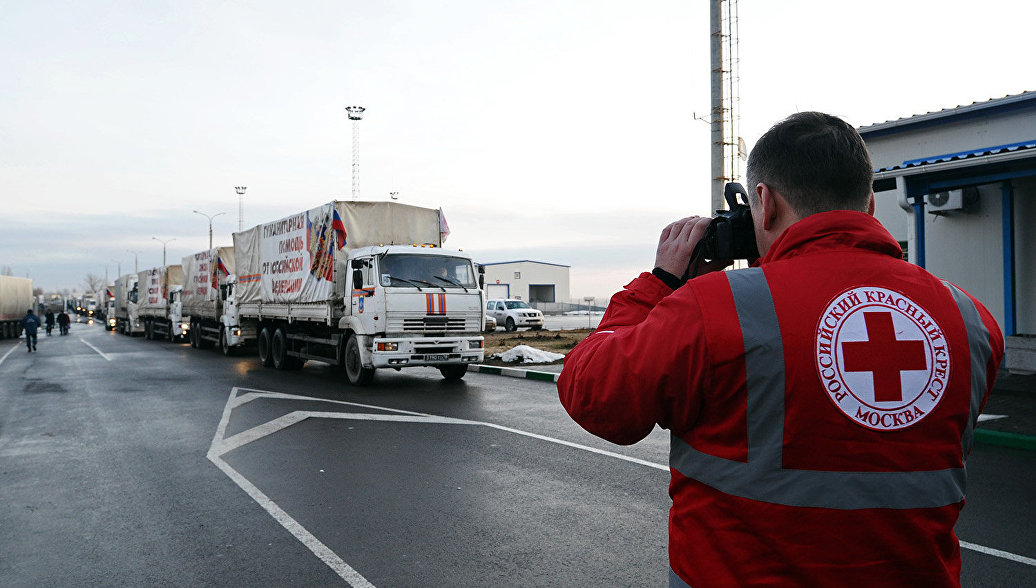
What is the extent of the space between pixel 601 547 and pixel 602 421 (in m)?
3.25

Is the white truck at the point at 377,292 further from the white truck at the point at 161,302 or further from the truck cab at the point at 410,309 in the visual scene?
the white truck at the point at 161,302

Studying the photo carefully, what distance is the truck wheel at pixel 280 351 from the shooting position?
54.1 feet

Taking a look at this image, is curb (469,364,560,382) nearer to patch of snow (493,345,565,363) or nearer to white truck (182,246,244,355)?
patch of snow (493,345,565,363)

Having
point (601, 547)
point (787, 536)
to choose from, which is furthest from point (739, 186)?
point (601, 547)

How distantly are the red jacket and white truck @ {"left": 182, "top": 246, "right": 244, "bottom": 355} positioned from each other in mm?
20943

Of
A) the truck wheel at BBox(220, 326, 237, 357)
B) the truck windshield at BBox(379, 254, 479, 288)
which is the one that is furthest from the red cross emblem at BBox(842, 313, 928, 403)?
the truck wheel at BBox(220, 326, 237, 357)

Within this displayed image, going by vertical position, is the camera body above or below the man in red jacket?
above

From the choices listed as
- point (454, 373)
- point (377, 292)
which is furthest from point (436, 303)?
point (454, 373)

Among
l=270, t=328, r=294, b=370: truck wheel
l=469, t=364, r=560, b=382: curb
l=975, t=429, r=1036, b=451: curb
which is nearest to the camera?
l=975, t=429, r=1036, b=451: curb

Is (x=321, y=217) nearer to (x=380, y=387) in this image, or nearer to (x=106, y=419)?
(x=380, y=387)

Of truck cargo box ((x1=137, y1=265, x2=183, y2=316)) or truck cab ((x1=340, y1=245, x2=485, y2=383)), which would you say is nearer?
truck cab ((x1=340, y1=245, x2=485, y2=383))

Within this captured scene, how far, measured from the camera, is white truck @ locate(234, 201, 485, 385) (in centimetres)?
1237

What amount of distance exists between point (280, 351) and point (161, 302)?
20.0 m

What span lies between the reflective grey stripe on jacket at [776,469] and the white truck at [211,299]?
2103 centimetres
